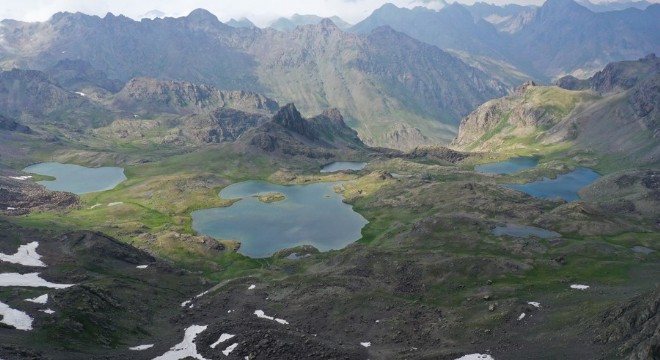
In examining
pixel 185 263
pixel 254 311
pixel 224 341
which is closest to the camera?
pixel 224 341

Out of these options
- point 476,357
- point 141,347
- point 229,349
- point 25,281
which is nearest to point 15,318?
point 141,347

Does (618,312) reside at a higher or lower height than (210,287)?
higher

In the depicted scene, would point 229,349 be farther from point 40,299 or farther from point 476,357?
point 40,299

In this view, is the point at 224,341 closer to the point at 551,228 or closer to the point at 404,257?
the point at 404,257

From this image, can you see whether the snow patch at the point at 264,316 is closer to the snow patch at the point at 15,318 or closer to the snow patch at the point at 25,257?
the snow patch at the point at 15,318

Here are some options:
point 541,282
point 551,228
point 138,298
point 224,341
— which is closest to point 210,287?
point 138,298

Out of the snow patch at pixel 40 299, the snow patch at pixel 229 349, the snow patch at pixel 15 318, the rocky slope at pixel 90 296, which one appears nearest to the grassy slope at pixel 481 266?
the rocky slope at pixel 90 296
